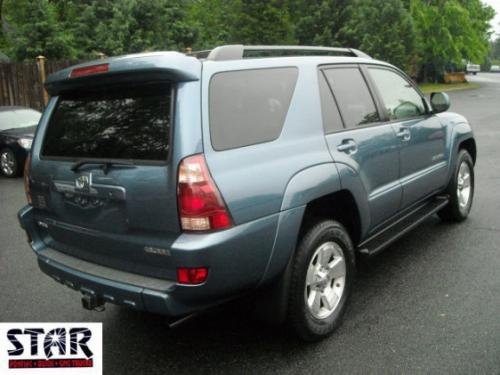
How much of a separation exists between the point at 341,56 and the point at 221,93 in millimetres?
1655

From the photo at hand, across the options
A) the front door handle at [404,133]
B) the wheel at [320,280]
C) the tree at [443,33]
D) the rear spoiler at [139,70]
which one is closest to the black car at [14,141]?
the rear spoiler at [139,70]

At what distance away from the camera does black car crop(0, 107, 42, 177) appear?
9.52 m

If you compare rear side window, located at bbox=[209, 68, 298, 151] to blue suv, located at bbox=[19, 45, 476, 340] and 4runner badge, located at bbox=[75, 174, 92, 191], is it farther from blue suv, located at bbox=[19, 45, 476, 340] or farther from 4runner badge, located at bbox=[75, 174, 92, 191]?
4runner badge, located at bbox=[75, 174, 92, 191]

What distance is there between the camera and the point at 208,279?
253 centimetres

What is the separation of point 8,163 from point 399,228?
815cm

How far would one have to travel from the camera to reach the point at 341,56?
4.00 metres

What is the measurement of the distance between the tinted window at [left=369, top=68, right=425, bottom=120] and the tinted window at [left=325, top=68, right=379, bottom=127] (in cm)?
23

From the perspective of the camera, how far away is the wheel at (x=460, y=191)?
205 inches

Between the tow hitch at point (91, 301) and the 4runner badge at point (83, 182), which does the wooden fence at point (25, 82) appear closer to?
the 4runner badge at point (83, 182)

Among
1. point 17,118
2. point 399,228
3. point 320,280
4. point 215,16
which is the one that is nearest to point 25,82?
point 17,118

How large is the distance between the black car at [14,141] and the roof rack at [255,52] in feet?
23.9

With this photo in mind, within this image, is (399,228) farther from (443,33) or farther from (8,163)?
(443,33)

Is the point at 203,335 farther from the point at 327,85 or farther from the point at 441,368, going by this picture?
the point at 327,85

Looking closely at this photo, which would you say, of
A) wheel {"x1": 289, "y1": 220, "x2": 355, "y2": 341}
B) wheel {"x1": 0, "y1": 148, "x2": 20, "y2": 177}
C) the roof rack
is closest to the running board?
wheel {"x1": 289, "y1": 220, "x2": 355, "y2": 341}
